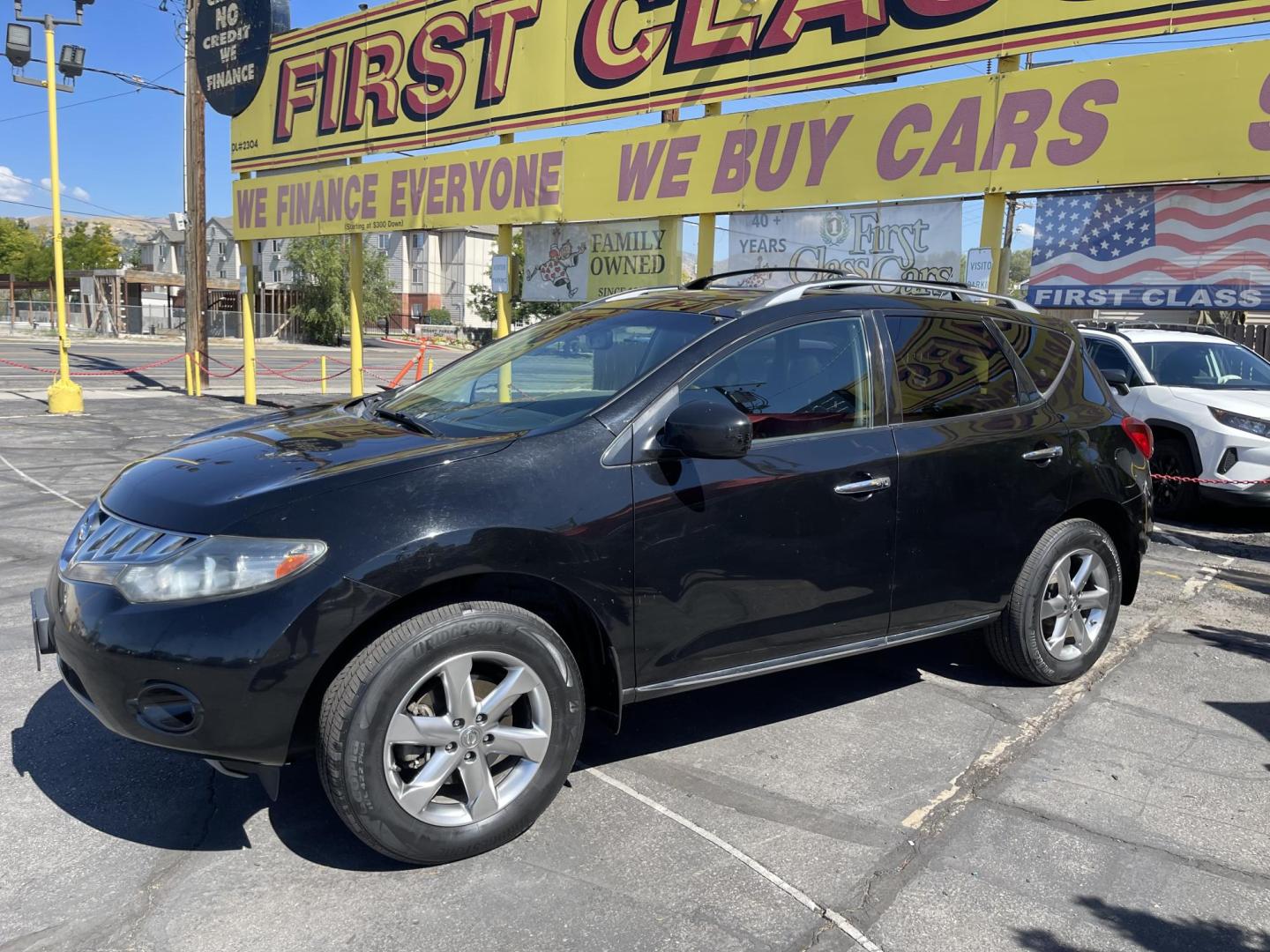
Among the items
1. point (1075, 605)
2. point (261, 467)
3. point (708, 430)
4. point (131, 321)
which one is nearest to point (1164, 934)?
point (708, 430)

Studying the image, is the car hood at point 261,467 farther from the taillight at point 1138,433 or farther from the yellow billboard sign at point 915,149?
the yellow billboard sign at point 915,149

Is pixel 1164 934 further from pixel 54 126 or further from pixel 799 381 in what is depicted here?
pixel 54 126

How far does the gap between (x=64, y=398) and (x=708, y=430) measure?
1508 centimetres

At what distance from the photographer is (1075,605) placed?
15.5 ft

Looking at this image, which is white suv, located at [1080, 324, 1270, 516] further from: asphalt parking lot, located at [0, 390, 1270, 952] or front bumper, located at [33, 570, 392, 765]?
front bumper, located at [33, 570, 392, 765]

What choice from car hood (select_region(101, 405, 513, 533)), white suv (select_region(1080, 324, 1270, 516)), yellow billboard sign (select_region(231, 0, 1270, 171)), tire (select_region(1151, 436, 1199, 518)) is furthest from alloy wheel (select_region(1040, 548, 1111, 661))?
yellow billboard sign (select_region(231, 0, 1270, 171))

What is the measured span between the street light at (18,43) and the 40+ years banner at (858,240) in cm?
1168

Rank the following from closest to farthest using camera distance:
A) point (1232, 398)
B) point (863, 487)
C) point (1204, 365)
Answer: point (863, 487) < point (1232, 398) < point (1204, 365)

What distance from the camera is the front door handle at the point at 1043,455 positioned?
4387mm

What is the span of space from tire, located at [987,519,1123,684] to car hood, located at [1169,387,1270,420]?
4459mm

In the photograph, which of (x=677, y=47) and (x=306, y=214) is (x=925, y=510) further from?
(x=306, y=214)

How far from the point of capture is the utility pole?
1920 centimetres

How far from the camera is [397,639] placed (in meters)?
2.91

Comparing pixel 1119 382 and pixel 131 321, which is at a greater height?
pixel 1119 382
